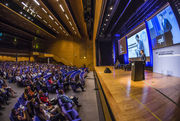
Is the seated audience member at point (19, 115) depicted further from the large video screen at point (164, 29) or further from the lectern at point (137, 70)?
the large video screen at point (164, 29)

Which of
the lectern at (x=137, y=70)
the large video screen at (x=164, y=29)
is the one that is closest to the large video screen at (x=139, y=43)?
the large video screen at (x=164, y=29)

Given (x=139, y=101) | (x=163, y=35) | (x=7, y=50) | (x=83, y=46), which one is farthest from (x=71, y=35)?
(x=139, y=101)

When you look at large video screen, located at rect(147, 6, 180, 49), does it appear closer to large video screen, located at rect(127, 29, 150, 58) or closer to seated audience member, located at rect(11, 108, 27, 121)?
large video screen, located at rect(127, 29, 150, 58)

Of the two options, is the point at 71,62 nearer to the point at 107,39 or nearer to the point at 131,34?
the point at 107,39

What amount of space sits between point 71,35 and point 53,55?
17.6 ft

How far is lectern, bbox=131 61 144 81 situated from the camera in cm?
305

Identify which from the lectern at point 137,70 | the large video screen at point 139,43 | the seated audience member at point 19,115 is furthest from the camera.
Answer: the large video screen at point 139,43

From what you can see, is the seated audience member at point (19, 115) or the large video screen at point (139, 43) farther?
the large video screen at point (139, 43)

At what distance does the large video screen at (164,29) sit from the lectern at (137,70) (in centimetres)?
151

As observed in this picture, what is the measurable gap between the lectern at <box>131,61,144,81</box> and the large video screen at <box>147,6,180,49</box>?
1506 mm

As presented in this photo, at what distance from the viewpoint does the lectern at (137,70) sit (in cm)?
305

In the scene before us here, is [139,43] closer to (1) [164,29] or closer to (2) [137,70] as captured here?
(1) [164,29]

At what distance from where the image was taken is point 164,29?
359cm

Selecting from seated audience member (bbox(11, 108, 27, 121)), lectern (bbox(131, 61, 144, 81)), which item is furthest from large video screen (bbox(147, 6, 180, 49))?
seated audience member (bbox(11, 108, 27, 121))
